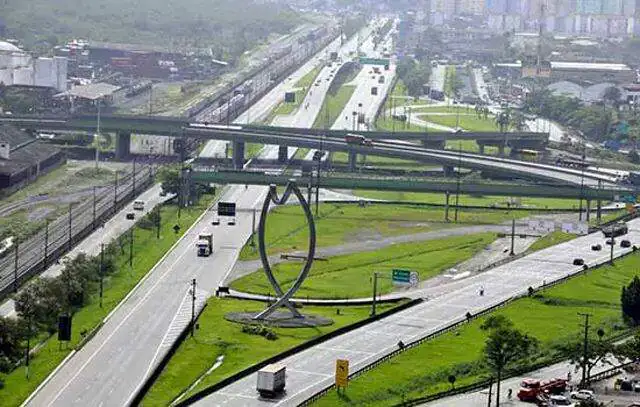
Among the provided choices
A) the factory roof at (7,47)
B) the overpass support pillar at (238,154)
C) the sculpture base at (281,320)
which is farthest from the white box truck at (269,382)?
the factory roof at (7,47)

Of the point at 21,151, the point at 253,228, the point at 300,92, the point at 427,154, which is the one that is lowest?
the point at 300,92

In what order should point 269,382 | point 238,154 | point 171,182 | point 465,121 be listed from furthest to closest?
point 465,121 → point 238,154 → point 171,182 → point 269,382

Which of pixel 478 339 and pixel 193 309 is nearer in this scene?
pixel 478 339

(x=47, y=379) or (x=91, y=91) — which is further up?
(x=47, y=379)

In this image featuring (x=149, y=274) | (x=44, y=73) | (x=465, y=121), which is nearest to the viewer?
(x=149, y=274)

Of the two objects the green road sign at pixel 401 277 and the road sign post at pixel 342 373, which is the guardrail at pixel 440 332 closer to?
the road sign post at pixel 342 373

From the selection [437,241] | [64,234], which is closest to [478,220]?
[437,241]

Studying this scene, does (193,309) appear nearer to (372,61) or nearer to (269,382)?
(269,382)

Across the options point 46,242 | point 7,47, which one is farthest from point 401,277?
point 7,47

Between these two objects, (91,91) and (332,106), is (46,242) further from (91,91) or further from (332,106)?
(332,106)
